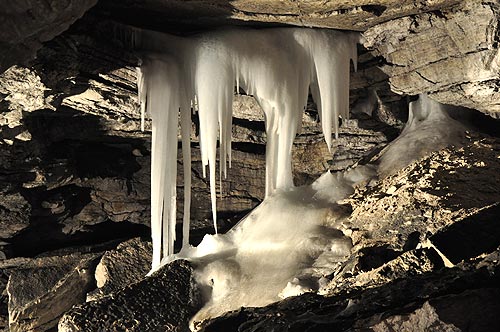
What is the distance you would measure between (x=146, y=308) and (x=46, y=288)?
11.6 ft

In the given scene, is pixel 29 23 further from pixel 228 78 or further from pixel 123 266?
pixel 123 266

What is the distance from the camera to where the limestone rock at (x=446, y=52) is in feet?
17.3

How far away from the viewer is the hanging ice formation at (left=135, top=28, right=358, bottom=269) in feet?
18.3

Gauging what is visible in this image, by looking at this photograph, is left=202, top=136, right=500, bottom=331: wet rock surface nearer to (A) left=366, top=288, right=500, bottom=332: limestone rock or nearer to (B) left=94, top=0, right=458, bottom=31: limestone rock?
(A) left=366, top=288, right=500, bottom=332: limestone rock

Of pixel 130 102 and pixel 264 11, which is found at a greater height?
pixel 264 11

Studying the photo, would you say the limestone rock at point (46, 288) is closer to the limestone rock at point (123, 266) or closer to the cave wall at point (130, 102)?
the cave wall at point (130, 102)

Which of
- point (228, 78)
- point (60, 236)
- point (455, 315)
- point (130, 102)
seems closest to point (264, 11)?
point (228, 78)

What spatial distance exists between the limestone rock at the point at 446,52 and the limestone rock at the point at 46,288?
4.57 metres

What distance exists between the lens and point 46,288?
8375 millimetres

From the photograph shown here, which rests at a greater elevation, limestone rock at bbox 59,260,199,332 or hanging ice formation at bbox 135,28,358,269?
hanging ice formation at bbox 135,28,358,269

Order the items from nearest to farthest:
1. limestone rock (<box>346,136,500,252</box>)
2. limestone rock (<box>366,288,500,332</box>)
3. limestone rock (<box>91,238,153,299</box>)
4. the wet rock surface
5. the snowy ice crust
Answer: limestone rock (<box>366,288,500,332</box>)
the wet rock surface
limestone rock (<box>346,136,500,252</box>)
the snowy ice crust
limestone rock (<box>91,238,153,299</box>)

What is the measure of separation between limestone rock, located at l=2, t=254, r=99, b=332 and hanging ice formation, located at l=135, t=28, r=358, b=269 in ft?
7.98

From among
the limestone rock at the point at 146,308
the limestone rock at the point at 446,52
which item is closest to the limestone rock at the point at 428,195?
the limestone rock at the point at 446,52

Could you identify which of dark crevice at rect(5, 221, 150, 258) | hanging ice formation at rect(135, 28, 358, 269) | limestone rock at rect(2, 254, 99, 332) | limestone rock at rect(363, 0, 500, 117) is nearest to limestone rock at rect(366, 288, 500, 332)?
limestone rock at rect(363, 0, 500, 117)
